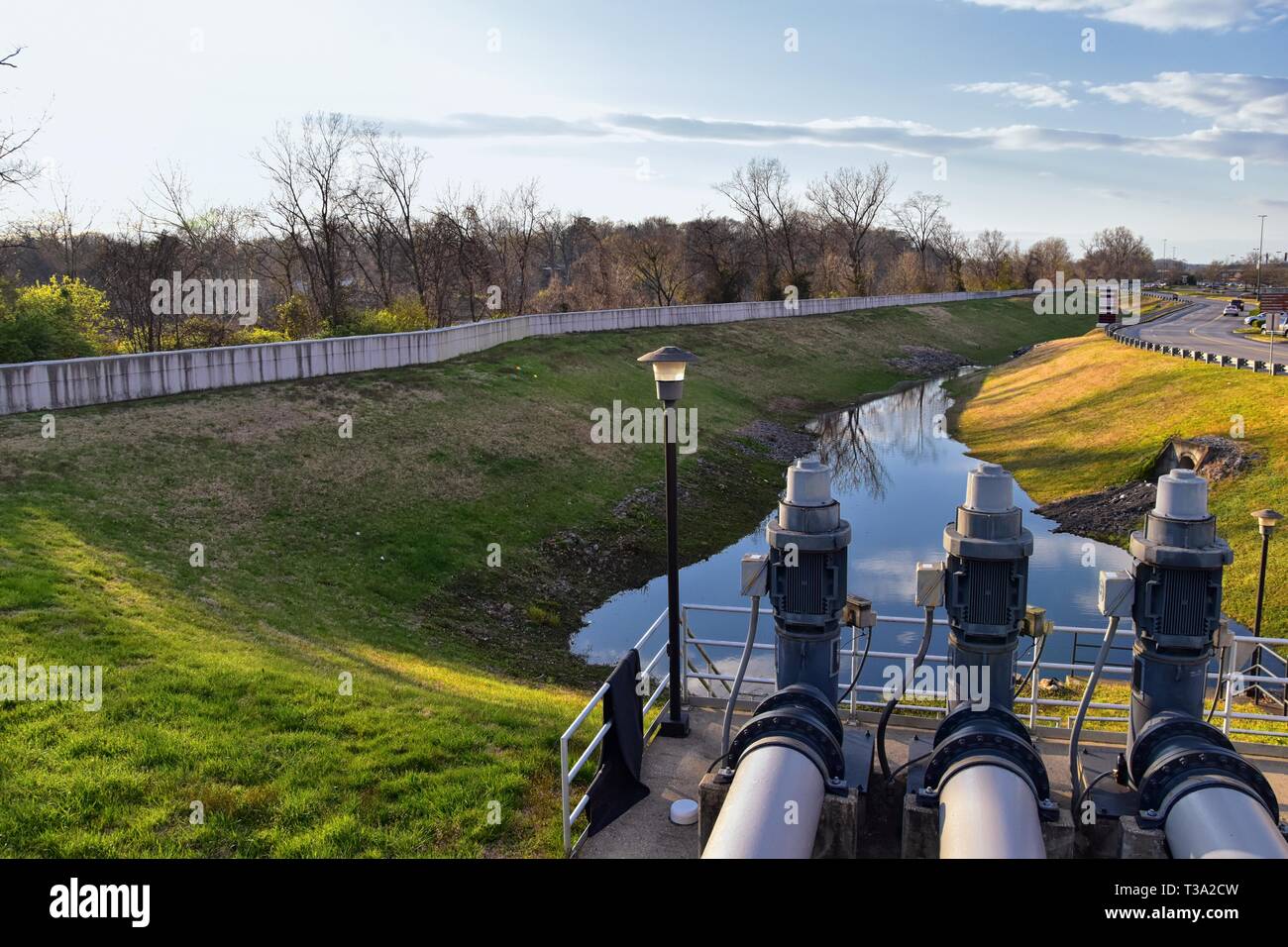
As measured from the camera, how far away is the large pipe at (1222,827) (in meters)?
5.26

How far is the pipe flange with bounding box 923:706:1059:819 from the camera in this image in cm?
643

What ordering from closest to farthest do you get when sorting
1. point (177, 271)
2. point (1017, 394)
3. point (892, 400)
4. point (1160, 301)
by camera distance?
point (177, 271) < point (1017, 394) < point (892, 400) < point (1160, 301)

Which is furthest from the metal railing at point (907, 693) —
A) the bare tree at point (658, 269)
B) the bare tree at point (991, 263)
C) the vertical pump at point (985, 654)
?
the bare tree at point (991, 263)

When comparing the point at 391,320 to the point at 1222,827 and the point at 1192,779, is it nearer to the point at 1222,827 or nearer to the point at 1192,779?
the point at 1192,779

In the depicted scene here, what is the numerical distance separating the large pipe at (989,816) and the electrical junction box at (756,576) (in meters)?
2.36

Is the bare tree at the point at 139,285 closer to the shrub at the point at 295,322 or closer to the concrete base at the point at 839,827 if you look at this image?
the shrub at the point at 295,322

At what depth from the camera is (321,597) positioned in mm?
17453

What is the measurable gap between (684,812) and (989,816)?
3239 mm

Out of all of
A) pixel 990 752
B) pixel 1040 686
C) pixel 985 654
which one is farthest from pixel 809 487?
pixel 1040 686

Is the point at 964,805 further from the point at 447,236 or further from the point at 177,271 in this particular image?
the point at 447,236

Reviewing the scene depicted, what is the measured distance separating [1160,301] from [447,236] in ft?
300

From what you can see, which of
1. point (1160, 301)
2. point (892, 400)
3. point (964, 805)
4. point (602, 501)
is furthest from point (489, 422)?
point (1160, 301)

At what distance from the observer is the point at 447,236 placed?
52438 millimetres
